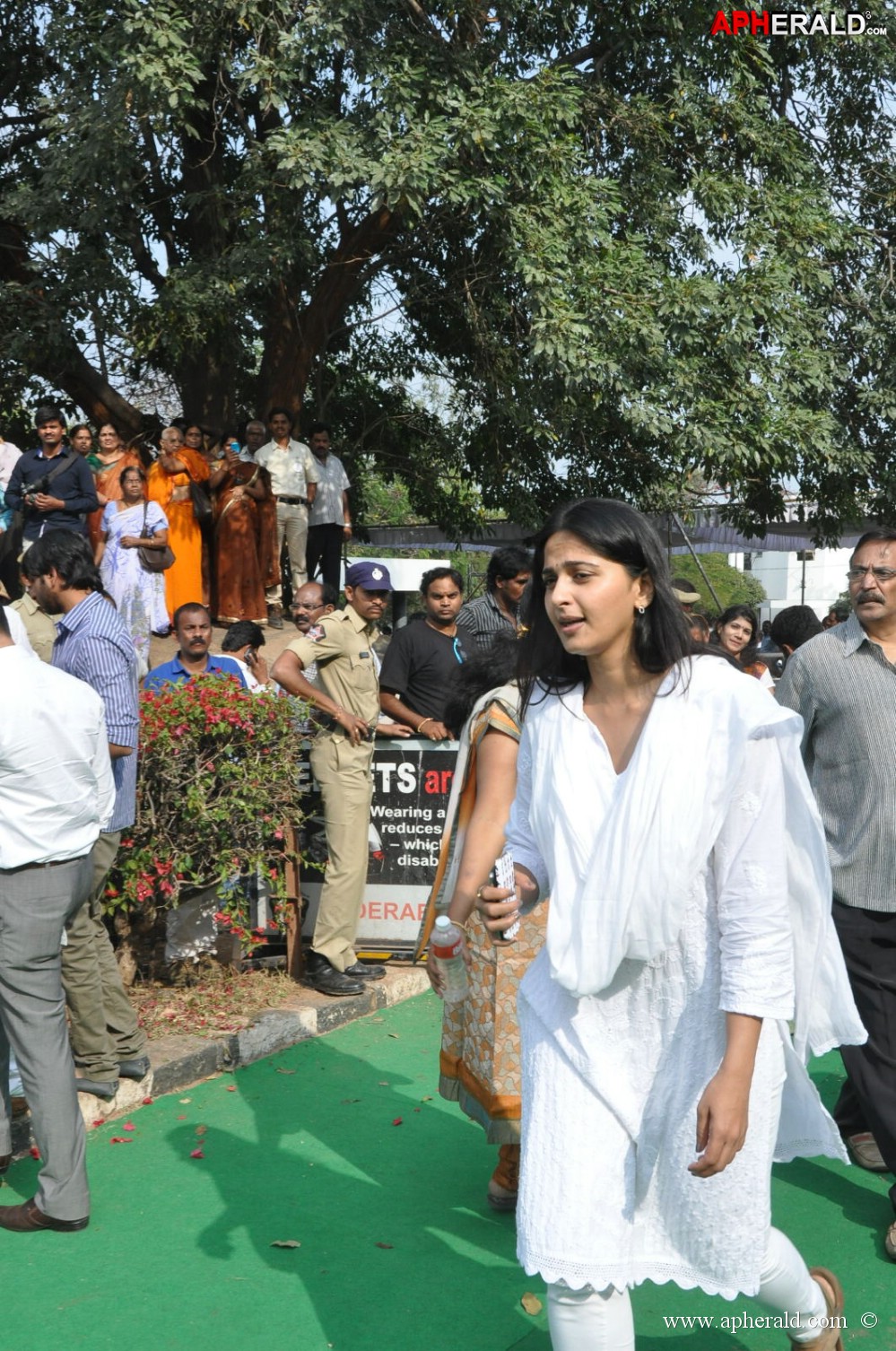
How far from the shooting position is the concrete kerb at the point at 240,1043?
528 centimetres

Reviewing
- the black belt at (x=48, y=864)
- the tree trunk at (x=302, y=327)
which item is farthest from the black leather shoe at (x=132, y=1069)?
the tree trunk at (x=302, y=327)

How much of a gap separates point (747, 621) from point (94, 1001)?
278 inches

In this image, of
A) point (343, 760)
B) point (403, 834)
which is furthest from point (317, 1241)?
point (403, 834)

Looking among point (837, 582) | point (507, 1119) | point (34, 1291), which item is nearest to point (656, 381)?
point (507, 1119)

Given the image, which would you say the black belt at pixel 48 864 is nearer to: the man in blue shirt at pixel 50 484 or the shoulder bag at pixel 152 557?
the man in blue shirt at pixel 50 484

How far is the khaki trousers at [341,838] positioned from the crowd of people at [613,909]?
0.15 ft

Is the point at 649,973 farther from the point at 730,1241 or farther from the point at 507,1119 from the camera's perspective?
the point at 507,1119

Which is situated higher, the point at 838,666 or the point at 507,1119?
the point at 838,666

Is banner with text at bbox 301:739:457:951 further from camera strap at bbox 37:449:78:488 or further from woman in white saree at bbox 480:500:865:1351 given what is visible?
camera strap at bbox 37:449:78:488

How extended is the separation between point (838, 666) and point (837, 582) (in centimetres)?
8549

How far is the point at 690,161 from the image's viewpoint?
14.5m

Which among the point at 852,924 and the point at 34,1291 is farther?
the point at 852,924

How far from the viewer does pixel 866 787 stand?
443 centimetres
